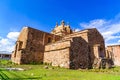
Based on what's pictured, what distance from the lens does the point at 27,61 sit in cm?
2870

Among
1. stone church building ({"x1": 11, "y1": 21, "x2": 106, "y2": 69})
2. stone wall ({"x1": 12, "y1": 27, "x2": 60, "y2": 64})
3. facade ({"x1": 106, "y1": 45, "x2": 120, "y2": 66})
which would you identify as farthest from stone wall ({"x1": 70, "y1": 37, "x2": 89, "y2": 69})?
facade ({"x1": 106, "y1": 45, "x2": 120, "y2": 66})

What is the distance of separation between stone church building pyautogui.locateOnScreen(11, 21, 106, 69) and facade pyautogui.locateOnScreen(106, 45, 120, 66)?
10483 mm

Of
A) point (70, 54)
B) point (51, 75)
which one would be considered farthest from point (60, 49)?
point (51, 75)

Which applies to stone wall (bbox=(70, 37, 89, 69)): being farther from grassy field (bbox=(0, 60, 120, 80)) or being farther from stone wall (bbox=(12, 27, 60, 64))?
stone wall (bbox=(12, 27, 60, 64))

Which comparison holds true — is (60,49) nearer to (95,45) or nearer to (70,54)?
(70,54)

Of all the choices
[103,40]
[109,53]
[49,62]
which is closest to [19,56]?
[49,62]

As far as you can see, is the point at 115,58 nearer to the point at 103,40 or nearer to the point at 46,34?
the point at 103,40

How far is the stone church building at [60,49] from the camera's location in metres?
24.6

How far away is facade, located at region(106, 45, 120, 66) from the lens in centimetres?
3981

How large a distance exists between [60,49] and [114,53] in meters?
23.0

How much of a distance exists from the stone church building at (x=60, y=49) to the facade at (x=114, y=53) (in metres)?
10.5

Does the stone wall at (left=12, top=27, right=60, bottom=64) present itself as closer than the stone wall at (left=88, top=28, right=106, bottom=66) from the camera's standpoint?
No

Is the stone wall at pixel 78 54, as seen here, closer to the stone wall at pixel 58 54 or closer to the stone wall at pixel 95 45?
the stone wall at pixel 58 54

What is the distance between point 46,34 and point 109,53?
71.5ft
